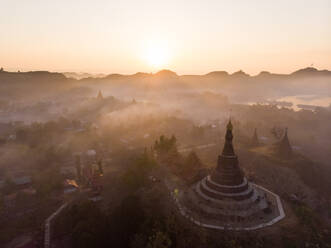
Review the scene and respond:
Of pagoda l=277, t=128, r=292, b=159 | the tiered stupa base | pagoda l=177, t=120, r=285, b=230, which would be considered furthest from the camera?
pagoda l=277, t=128, r=292, b=159

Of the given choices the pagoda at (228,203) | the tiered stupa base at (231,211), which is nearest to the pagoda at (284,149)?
the pagoda at (228,203)

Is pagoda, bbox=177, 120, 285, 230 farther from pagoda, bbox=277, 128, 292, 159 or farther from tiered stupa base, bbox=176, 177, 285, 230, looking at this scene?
pagoda, bbox=277, 128, 292, 159

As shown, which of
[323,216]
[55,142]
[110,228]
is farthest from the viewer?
[55,142]

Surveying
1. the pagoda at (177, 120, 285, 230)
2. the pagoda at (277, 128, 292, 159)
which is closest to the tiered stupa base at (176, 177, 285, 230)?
the pagoda at (177, 120, 285, 230)

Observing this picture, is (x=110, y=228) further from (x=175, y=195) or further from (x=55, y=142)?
(x=55, y=142)

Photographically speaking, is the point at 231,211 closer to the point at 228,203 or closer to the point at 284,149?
the point at 228,203

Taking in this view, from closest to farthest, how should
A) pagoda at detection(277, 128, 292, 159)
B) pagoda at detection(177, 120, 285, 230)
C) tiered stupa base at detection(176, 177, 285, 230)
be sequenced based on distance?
tiered stupa base at detection(176, 177, 285, 230)
pagoda at detection(177, 120, 285, 230)
pagoda at detection(277, 128, 292, 159)

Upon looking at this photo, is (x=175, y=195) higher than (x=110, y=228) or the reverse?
higher

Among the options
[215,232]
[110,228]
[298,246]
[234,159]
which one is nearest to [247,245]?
[215,232]

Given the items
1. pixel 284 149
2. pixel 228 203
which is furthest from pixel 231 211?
pixel 284 149
